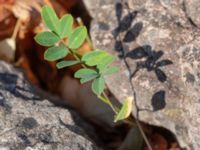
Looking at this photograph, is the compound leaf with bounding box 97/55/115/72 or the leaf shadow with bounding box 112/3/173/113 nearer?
the compound leaf with bounding box 97/55/115/72

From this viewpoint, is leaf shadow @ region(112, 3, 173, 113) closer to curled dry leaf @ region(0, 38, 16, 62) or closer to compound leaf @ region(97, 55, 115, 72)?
compound leaf @ region(97, 55, 115, 72)

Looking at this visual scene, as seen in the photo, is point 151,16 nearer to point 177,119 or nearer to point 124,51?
point 124,51

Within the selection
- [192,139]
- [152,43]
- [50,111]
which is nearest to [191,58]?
[152,43]

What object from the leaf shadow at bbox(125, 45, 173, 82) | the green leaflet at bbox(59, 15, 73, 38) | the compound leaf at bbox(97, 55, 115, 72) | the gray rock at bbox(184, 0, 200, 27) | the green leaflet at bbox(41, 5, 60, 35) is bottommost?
the leaf shadow at bbox(125, 45, 173, 82)

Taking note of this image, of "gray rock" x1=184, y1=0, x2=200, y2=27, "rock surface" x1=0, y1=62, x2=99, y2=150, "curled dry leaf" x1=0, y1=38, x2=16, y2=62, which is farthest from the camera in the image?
"curled dry leaf" x1=0, y1=38, x2=16, y2=62

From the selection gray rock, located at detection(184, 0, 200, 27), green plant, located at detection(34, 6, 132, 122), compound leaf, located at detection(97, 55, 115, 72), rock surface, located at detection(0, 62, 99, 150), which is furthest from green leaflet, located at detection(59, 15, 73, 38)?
gray rock, located at detection(184, 0, 200, 27)
